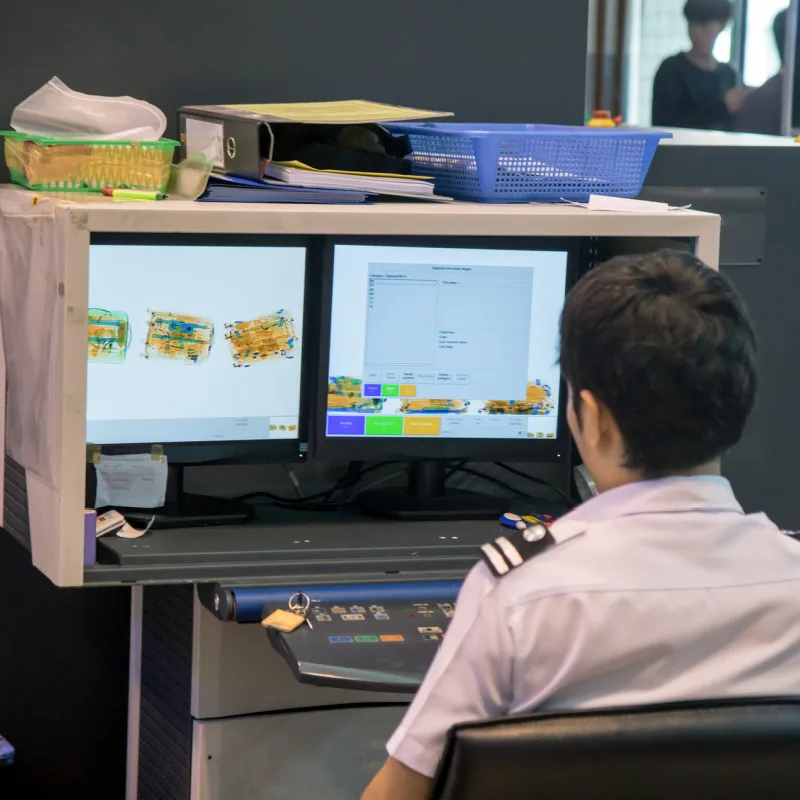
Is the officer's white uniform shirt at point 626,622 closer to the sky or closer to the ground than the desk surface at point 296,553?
closer to the sky

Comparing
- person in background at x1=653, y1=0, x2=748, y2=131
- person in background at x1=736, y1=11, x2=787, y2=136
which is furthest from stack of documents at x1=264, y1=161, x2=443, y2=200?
person in background at x1=653, y1=0, x2=748, y2=131

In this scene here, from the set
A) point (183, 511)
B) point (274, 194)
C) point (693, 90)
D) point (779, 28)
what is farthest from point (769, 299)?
point (779, 28)

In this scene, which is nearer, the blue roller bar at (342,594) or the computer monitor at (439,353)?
the blue roller bar at (342,594)

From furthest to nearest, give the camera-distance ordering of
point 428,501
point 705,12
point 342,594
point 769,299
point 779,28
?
1. point 705,12
2. point 779,28
3. point 769,299
4. point 428,501
5. point 342,594

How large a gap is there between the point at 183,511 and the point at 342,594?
0.33m

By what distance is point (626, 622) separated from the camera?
1082 mm

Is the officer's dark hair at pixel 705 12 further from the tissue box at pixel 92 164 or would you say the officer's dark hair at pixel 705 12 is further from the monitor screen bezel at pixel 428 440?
the tissue box at pixel 92 164

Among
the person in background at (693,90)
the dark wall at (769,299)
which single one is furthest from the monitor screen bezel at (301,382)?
the person in background at (693,90)

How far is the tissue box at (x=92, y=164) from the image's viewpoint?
1905mm

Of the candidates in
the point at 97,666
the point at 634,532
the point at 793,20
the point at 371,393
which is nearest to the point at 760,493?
the point at 371,393

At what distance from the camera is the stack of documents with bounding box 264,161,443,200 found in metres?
1.84

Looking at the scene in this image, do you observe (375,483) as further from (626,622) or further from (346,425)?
(626,622)

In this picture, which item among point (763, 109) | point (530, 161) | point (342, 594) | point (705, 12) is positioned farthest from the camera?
point (705, 12)

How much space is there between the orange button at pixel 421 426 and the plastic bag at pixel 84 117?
585 mm
